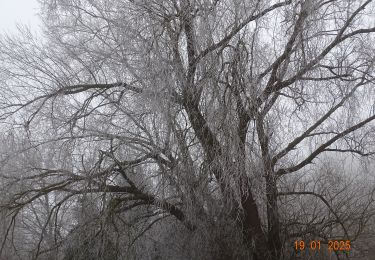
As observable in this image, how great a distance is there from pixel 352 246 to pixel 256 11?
12.8ft

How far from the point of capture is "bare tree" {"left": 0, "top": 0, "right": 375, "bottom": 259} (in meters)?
4.12

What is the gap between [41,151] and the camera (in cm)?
533

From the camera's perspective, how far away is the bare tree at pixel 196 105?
4125 millimetres

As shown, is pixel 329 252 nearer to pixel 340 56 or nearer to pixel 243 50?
pixel 340 56
